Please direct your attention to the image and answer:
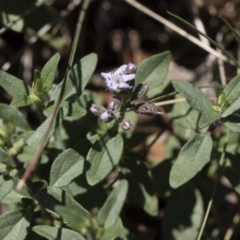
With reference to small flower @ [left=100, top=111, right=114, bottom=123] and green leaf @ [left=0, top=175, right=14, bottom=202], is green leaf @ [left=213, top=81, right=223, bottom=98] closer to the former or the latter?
small flower @ [left=100, top=111, right=114, bottom=123]

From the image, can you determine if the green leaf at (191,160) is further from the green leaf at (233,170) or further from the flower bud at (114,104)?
the flower bud at (114,104)

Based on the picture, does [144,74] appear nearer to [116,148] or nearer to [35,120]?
[116,148]

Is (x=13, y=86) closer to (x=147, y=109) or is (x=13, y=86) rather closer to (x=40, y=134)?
(x=40, y=134)

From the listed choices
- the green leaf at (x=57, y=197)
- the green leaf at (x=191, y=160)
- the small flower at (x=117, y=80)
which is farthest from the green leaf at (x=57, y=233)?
the small flower at (x=117, y=80)

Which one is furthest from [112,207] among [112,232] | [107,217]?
[112,232]

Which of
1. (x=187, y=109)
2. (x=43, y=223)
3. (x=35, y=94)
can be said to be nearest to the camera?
(x=35, y=94)

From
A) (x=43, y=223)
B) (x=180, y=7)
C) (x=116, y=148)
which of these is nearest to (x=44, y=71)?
(x=116, y=148)

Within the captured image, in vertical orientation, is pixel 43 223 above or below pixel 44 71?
below
